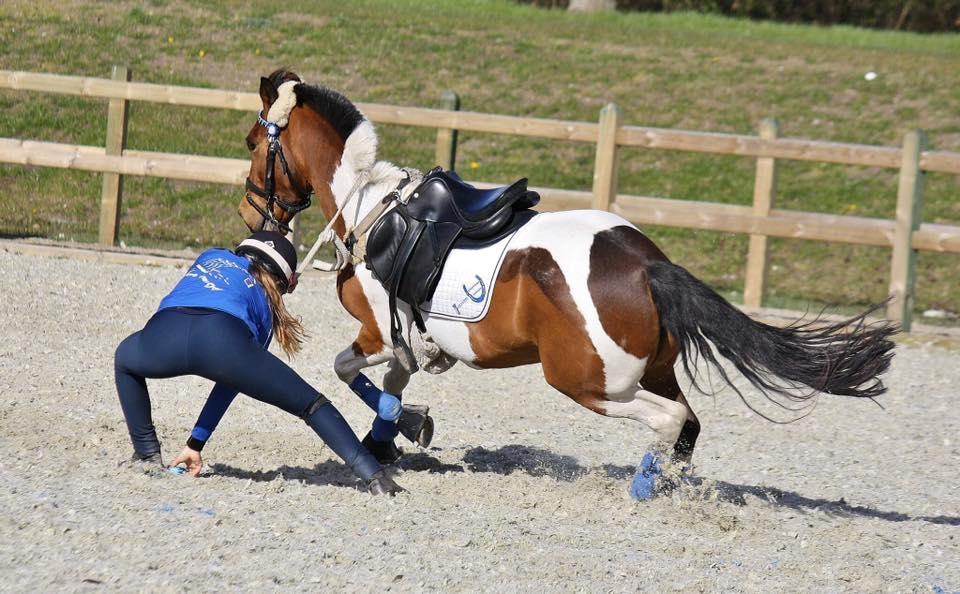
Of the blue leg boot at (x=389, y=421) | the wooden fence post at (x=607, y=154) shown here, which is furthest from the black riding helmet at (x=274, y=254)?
the wooden fence post at (x=607, y=154)

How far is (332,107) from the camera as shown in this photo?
5.23 m

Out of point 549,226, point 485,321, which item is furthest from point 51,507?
point 549,226

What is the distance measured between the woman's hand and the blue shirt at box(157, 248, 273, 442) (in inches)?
2.6

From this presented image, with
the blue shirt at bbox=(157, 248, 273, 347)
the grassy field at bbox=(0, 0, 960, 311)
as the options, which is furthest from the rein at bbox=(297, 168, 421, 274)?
the grassy field at bbox=(0, 0, 960, 311)

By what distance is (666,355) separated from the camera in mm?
4738

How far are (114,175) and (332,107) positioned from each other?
5192 mm

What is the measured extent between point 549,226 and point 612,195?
15.0 ft

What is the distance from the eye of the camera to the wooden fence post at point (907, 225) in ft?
28.9

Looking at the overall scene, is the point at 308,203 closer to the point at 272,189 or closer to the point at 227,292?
the point at 272,189

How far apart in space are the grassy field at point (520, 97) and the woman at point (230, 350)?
253 inches

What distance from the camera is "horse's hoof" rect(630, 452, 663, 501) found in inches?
189

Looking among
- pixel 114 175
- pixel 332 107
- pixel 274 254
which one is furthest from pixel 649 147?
pixel 274 254

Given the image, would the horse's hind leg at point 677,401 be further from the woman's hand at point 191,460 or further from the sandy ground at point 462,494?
the woman's hand at point 191,460

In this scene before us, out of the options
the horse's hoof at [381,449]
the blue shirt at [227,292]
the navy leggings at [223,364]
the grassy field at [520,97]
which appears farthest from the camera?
the grassy field at [520,97]
